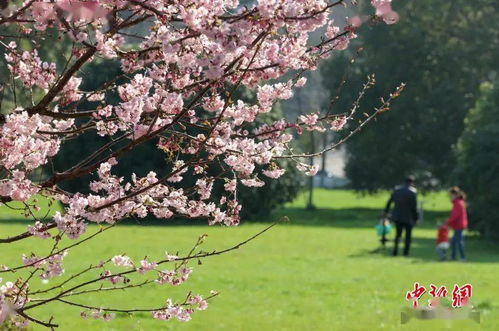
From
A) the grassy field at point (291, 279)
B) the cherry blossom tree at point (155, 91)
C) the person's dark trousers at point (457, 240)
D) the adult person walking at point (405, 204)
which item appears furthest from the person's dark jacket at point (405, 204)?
the cherry blossom tree at point (155, 91)

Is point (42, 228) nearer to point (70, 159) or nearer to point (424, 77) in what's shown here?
point (70, 159)

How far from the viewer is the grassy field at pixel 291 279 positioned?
552 inches

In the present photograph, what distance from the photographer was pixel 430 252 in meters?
30.7

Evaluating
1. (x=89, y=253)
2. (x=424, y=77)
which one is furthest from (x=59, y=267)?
(x=424, y=77)

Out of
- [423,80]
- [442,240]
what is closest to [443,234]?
[442,240]

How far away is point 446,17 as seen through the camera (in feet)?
191

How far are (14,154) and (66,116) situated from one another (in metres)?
0.55

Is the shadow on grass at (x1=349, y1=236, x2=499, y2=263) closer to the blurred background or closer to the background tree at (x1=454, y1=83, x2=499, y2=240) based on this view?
the blurred background

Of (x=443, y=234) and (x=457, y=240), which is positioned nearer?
(x=443, y=234)

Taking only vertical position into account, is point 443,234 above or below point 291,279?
above

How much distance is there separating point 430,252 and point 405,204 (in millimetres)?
6282

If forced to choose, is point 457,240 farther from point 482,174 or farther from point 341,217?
point 341,217

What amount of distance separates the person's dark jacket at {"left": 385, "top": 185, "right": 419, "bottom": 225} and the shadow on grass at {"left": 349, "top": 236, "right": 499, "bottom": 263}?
112 cm

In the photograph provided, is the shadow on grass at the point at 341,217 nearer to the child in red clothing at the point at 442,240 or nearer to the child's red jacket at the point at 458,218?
the child in red clothing at the point at 442,240
